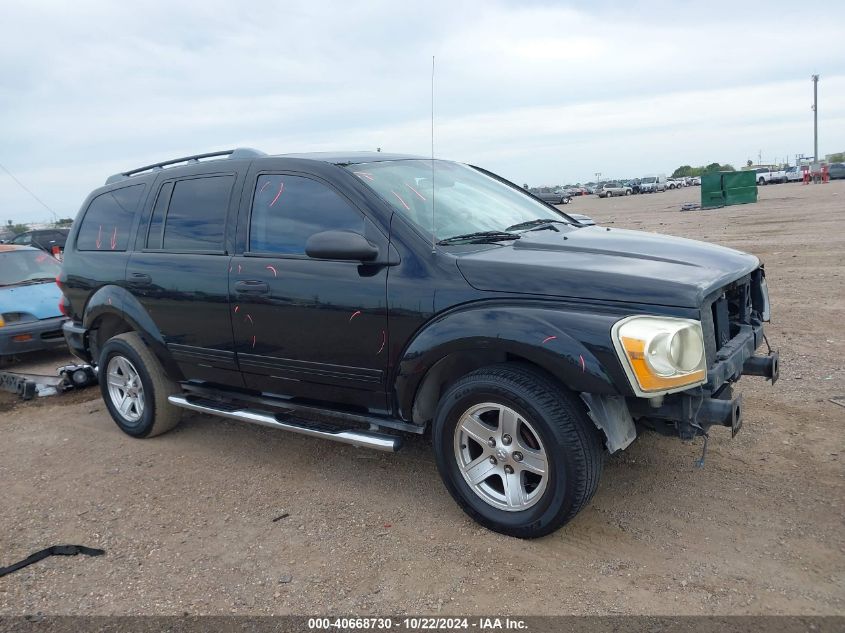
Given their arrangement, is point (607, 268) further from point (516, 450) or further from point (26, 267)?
point (26, 267)

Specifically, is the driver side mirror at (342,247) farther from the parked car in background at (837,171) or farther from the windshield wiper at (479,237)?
the parked car in background at (837,171)

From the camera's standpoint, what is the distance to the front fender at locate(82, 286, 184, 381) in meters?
4.86

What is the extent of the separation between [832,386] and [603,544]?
288 cm

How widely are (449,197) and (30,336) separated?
5.71 meters

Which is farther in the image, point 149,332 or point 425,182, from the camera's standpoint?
point 149,332

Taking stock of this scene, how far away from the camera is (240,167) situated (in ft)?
14.6

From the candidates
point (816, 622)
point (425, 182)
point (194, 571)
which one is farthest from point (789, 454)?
point (194, 571)

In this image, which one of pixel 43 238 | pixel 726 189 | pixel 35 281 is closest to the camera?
pixel 35 281

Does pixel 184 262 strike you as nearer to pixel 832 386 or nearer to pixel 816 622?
pixel 816 622

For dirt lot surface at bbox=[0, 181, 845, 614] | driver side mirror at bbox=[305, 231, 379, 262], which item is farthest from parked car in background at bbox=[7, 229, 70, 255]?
driver side mirror at bbox=[305, 231, 379, 262]

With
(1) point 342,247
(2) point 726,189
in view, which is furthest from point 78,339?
(2) point 726,189

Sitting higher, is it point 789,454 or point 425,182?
point 425,182

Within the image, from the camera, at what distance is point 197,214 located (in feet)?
15.2

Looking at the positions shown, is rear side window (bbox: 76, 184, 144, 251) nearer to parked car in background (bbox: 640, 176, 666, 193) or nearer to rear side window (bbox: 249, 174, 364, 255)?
rear side window (bbox: 249, 174, 364, 255)
